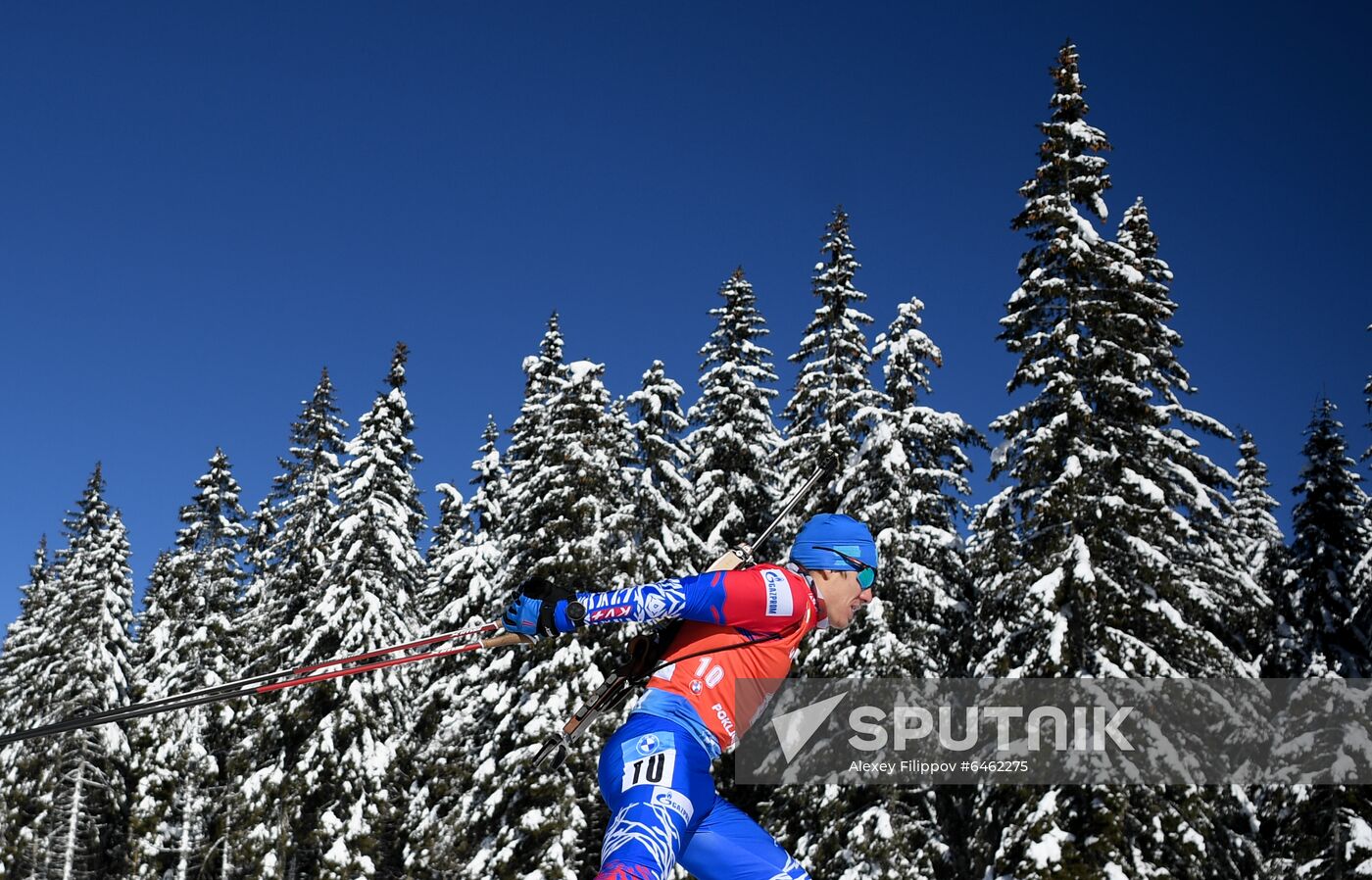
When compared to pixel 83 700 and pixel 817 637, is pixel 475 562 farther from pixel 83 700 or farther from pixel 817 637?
pixel 83 700

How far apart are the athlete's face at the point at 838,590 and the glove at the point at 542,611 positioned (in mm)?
1216

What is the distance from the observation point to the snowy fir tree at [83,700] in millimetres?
39438

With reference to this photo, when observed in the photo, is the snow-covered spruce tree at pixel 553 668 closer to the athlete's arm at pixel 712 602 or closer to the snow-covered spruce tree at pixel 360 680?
the snow-covered spruce tree at pixel 360 680

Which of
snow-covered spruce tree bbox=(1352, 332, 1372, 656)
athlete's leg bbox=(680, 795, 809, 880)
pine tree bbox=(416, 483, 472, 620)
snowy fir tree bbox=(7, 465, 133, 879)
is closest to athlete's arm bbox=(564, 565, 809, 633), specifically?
athlete's leg bbox=(680, 795, 809, 880)

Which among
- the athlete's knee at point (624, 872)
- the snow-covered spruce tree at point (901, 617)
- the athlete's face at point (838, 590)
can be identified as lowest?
the athlete's knee at point (624, 872)

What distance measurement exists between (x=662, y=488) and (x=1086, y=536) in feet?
40.1

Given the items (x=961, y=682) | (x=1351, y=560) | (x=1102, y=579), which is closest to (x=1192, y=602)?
(x=1102, y=579)

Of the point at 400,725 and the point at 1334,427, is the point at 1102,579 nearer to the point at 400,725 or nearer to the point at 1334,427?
the point at 1334,427

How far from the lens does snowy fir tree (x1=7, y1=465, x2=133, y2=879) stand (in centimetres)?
3944

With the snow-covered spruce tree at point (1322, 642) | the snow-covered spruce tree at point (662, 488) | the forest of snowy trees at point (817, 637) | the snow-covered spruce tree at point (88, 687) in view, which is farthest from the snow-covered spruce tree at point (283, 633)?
the snow-covered spruce tree at point (1322, 642)

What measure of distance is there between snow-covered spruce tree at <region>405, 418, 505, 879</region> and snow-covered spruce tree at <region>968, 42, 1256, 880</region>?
11929mm

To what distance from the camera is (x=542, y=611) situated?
18.6 ft

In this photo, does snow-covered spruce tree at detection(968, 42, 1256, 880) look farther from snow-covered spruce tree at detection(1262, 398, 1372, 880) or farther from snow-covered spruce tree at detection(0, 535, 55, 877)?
snow-covered spruce tree at detection(0, 535, 55, 877)

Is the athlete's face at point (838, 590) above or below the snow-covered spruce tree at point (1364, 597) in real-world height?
below
